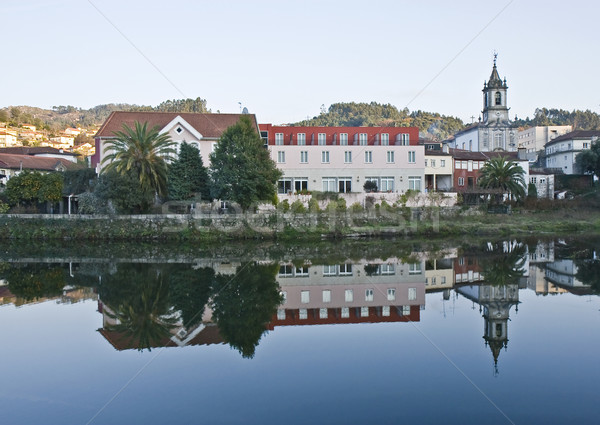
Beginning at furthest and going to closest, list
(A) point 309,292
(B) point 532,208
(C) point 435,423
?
(B) point 532,208 → (A) point 309,292 → (C) point 435,423

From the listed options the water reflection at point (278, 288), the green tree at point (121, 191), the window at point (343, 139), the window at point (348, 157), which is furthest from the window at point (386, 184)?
the green tree at point (121, 191)

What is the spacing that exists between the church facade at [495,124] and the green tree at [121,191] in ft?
181

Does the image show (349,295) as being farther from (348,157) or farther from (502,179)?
(502,179)

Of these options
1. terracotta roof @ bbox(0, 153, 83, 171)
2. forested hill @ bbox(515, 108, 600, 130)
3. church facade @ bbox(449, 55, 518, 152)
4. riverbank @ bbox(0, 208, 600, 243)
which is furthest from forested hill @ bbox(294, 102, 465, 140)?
riverbank @ bbox(0, 208, 600, 243)

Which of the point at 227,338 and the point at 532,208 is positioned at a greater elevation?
the point at 532,208

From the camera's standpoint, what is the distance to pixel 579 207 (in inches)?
1829

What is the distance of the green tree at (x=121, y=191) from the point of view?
1430 inches

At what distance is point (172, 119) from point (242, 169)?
490 inches

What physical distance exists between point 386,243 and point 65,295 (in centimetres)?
2129

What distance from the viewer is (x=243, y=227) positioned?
122ft

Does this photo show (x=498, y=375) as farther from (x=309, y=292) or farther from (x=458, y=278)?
(x=458, y=278)

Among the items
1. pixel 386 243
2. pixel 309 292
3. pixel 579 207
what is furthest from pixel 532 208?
pixel 309 292

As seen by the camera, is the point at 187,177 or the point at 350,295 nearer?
the point at 350,295

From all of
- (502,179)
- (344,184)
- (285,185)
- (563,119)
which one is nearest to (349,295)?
(344,184)
